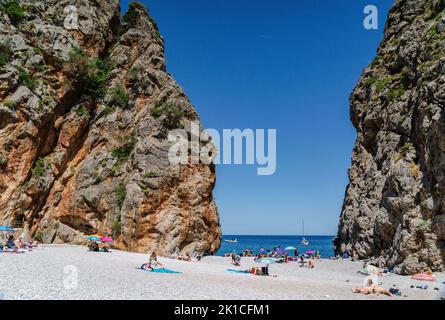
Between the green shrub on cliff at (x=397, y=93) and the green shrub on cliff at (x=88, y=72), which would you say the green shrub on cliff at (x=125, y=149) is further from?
the green shrub on cliff at (x=397, y=93)

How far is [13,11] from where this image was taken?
38969mm

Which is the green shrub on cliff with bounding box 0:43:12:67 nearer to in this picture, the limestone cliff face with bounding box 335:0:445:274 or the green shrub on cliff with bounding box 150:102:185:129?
the green shrub on cliff with bounding box 150:102:185:129

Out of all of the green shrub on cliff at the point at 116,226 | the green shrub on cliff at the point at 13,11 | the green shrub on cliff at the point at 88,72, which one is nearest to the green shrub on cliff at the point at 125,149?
the green shrub on cliff at the point at 88,72

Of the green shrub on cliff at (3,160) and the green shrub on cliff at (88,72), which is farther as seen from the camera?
the green shrub on cliff at (88,72)

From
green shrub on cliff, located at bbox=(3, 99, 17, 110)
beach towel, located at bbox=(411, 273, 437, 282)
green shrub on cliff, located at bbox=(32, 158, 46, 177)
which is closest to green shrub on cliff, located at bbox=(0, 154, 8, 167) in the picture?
green shrub on cliff, located at bbox=(32, 158, 46, 177)

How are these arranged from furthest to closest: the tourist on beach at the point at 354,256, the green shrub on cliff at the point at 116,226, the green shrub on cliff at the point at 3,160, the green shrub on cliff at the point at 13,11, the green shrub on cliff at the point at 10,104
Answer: the tourist on beach at the point at 354,256 < the green shrub on cliff at the point at 13,11 < the green shrub on cliff at the point at 116,226 < the green shrub on cliff at the point at 10,104 < the green shrub on cliff at the point at 3,160

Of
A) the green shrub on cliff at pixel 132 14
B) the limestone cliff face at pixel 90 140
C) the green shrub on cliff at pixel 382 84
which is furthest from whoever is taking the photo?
the green shrub on cliff at pixel 132 14

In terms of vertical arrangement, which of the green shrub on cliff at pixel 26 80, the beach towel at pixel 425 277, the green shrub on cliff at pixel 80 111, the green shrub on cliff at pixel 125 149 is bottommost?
the beach towel at pixel 425 277

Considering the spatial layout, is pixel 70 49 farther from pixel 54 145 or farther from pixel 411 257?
pixel 411 257

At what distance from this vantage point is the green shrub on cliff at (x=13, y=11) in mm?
38750

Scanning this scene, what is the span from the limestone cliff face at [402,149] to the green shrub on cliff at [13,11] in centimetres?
4210

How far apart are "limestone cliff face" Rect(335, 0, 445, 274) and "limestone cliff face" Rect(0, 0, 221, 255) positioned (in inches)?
749

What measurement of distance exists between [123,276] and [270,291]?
23.1ft
